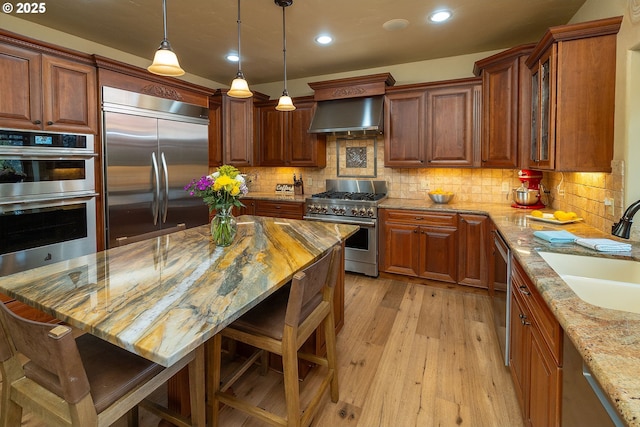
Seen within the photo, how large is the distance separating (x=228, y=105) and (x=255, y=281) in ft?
12.7

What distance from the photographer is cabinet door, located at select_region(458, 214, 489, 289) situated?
3.39 m

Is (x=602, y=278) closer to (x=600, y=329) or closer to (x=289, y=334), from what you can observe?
(x=600, y=329)

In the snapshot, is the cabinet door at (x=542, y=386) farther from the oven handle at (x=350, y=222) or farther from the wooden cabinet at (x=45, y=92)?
the wooden cabinet at (x=45, y=92)

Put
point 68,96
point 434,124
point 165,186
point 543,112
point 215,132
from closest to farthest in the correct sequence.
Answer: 1. point 543,112
2. point 68,96
3. point 165,186
4. point 434,124
5. point 215,132

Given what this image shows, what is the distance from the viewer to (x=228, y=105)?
467 centimetres

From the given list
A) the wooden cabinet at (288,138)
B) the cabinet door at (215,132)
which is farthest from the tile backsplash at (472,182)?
the cabinet door at (215,132)

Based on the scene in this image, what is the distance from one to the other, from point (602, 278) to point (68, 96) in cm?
394

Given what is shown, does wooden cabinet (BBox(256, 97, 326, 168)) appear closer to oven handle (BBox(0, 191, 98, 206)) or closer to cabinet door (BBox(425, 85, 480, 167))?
cabinet door (BBox(425, 85, 480, 167))

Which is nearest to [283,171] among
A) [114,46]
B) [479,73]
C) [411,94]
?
[411,94]

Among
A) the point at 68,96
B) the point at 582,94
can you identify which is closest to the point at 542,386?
the point at 582,94

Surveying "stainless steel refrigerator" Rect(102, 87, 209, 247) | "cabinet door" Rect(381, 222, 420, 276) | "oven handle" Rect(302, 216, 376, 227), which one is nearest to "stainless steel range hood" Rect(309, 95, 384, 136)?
"oven handle" Rect(302, 216, 376, 227)

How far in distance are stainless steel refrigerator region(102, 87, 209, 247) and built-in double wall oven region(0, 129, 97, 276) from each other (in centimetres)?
18

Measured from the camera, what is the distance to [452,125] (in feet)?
12.2

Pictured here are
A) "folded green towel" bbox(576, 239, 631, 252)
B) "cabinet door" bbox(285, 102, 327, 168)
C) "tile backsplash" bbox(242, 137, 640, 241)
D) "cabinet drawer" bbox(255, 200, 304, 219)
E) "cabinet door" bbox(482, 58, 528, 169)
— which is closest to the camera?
"folded green towel" bbox(576, 239, 631, 252)
